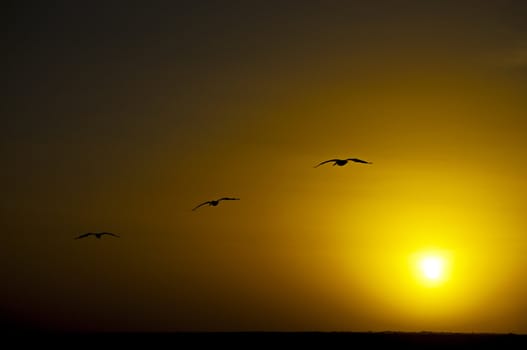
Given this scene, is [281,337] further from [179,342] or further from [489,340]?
[489,340]

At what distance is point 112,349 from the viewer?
9175 cm

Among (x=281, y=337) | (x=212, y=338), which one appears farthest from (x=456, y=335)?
(x=212, y=338)

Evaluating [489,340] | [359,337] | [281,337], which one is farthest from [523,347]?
[281,337]

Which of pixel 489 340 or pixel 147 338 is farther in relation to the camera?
pixel 147 338

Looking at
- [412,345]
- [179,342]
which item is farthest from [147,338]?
[412,345]

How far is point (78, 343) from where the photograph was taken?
97562 millimetres

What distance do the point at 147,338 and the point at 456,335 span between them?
37.1 metres

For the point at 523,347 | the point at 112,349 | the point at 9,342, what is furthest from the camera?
the point at 9,342

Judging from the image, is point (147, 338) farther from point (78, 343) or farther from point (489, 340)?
point (489, 340)

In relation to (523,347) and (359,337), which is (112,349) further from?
(523,347)

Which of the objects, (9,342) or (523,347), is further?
(9,342)

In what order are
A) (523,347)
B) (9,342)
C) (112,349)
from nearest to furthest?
(523,347)
(112,349)
(9,342)

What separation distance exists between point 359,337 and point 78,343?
3312 centimetres

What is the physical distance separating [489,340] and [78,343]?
4753 centimetres
